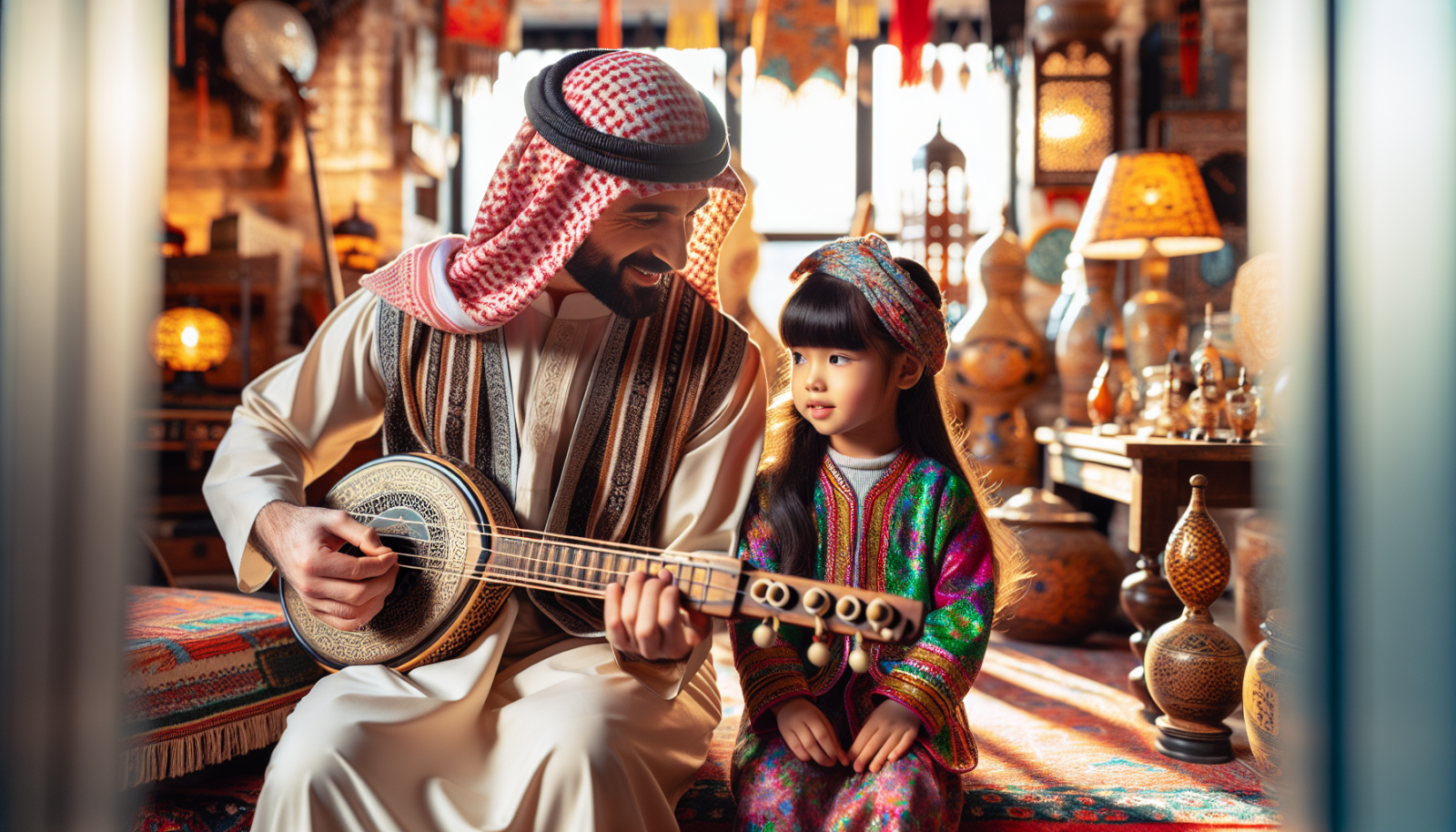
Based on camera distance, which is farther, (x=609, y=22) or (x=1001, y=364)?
(x=609, y=22)

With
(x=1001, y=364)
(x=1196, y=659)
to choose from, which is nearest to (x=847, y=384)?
(x=1196, y=659)

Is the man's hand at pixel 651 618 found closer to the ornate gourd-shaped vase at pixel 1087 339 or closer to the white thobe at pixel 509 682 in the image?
the white thobe at pixel 509 682

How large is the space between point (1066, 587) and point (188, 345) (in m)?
4.07

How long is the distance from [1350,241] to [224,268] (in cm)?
531

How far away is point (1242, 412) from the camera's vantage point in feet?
8.54

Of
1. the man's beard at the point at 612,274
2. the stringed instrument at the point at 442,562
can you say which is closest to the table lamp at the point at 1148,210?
the man's beard at the point at 612,274

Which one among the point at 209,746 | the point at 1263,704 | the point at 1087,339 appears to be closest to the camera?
the point at 209,746

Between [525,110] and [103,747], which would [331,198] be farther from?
[103,747]

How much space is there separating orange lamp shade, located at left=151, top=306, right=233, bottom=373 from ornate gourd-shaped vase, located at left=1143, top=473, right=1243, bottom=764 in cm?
435

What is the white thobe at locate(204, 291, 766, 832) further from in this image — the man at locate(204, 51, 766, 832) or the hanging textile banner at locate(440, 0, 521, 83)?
the hanging textile banner at locate(440, 0, 521, 83)

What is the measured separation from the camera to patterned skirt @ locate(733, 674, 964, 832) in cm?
118

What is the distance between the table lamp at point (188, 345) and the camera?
4.46 m

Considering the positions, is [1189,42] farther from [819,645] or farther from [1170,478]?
[819,645]

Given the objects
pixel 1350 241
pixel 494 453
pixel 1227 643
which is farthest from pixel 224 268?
pixel 1350 241
